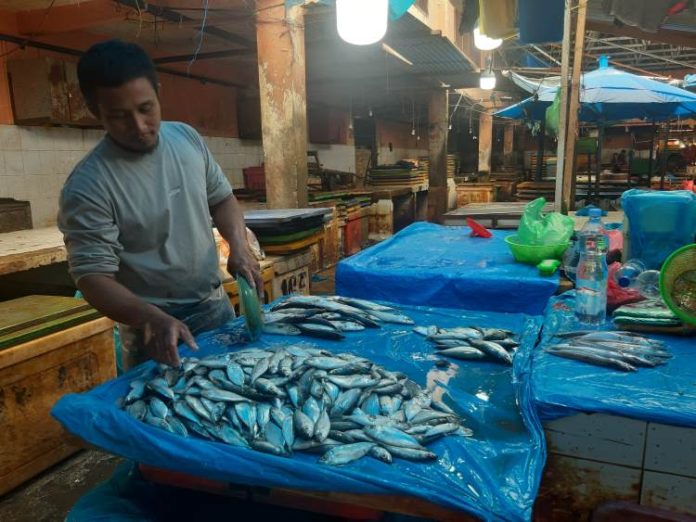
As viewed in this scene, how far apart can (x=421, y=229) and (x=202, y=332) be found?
168 inches

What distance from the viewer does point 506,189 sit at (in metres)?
17.4

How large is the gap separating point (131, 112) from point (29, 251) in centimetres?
278

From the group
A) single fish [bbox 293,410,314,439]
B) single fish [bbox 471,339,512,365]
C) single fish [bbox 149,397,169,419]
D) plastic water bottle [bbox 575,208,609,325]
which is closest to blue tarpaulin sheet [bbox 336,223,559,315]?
plastic water bottle [bbox 575,208,609,325]

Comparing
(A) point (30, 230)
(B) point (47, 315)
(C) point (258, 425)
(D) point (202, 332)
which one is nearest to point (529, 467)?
(C) point (258, 425)

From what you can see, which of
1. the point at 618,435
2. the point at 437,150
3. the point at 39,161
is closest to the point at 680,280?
the point at 618,435

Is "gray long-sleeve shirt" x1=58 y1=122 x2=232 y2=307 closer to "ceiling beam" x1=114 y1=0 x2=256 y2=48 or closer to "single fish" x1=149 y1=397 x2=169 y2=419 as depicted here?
"single fish" x1=149 y1=397 x2=169 y2=419

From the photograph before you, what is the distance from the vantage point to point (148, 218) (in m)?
2.48

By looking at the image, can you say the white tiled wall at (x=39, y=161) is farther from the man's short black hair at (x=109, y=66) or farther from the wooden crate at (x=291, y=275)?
the man's short black hair at (x=109, y=66)

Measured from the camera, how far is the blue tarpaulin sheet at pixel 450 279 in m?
3.92

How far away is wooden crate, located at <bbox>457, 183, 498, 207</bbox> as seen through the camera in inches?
631

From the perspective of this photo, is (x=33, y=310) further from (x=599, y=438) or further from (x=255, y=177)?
(x=255, y=177)

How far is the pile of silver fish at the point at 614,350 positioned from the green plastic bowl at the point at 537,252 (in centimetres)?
182

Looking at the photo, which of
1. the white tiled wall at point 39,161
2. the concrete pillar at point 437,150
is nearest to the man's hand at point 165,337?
the white tiled wall at point 39,161

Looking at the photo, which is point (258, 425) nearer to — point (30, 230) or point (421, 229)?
point (421, 229)
